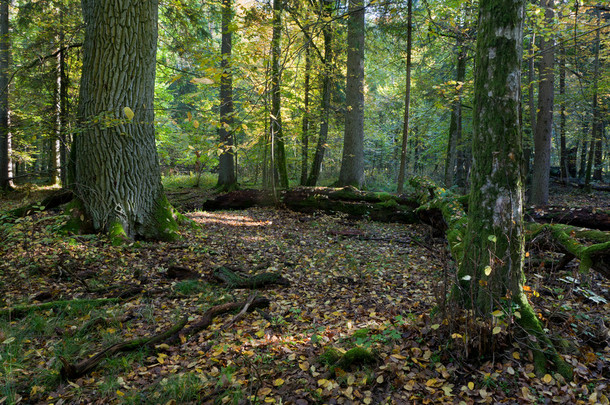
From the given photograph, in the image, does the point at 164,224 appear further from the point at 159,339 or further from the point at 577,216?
the point at 577,216

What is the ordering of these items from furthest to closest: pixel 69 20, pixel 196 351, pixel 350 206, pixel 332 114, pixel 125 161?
pixel 332 114 → pixel 350 206 → pixel 69 20 → pixel 125 161 → pixel 196 351

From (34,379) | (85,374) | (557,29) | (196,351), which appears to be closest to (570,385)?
(196,351)

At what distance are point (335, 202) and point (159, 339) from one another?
7409mm

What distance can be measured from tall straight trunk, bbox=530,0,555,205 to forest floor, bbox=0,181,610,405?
270 inches

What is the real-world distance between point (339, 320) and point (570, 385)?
220 centimetres

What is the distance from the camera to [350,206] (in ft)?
33.1

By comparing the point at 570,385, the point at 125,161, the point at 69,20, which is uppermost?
the point at 69,20

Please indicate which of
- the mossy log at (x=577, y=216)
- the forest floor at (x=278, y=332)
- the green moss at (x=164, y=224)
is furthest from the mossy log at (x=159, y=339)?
the mossy log at (x=577, y=216)

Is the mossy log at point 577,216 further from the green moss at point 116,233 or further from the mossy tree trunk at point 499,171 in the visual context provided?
the green moss at point 116,233

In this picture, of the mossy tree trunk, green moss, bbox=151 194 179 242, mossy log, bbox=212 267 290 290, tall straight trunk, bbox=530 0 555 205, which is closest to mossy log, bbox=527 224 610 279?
the mossy tree trunk

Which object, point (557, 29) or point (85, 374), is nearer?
point (85, 374)

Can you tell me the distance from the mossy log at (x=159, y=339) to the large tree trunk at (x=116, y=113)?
328 centimetres

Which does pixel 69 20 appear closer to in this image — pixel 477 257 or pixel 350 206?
pixel 350 206

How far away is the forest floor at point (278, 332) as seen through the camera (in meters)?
2.65
